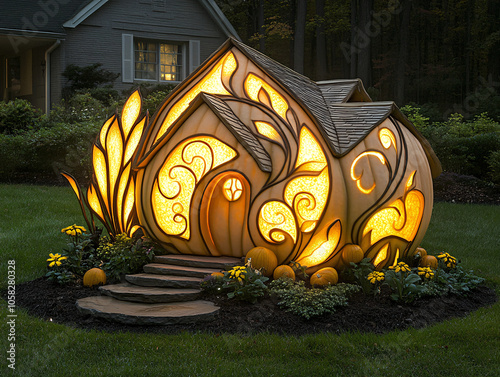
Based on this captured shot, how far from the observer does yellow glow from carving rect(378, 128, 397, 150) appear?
21.1ft

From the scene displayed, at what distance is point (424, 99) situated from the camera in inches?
1352

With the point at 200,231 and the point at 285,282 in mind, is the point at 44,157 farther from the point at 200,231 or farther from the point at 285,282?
the point at 285,282

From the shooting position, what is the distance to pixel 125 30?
2156 centimetres

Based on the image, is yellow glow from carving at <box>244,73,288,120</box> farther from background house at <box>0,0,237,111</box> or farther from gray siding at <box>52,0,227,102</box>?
gray siding at <box>52,0,227,102</box>

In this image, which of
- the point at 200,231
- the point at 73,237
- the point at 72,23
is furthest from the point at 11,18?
the point at 200,231

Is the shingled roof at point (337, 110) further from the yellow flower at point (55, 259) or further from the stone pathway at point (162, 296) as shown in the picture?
the yellow flower at point (55, 259)

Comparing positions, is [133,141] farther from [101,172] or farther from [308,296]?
[308,296]

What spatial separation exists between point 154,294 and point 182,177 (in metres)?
1.36

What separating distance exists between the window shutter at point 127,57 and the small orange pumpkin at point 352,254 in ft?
55.9

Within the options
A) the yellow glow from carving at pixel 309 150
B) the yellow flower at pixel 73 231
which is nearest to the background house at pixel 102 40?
the yellow flower at pixel 73 231

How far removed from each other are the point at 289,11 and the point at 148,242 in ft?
106

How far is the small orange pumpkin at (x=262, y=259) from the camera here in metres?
5.89

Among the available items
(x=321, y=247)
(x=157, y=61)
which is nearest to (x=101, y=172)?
(x=321, y=247)

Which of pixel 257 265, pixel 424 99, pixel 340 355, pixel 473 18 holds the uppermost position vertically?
pixel 473 18
